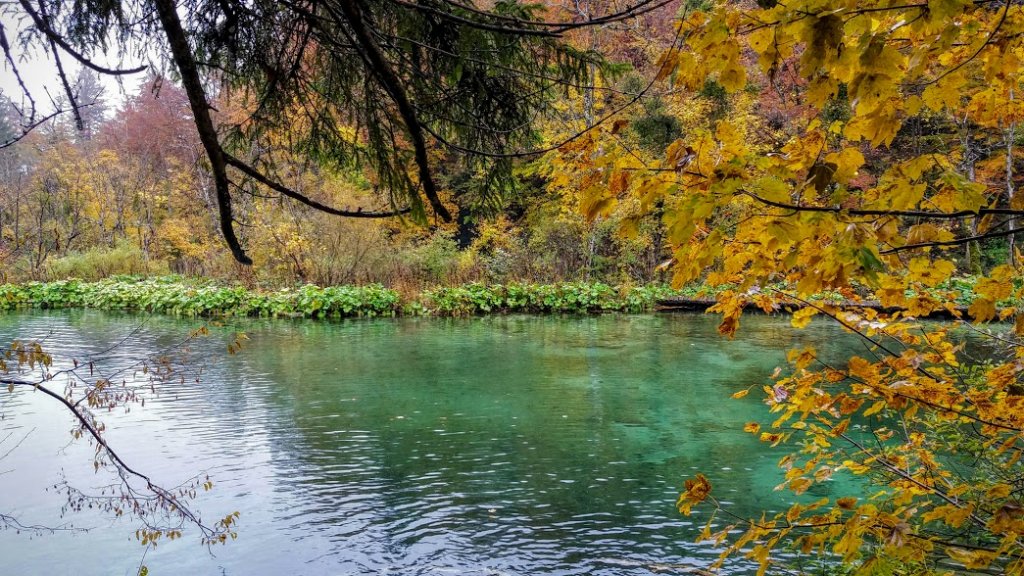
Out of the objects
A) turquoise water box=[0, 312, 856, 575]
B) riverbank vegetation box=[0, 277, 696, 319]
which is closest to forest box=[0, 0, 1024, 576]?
turquoise water box=[0, 312, 856, 575]

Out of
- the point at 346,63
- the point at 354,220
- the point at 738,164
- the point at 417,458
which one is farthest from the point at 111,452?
the point at 354,220

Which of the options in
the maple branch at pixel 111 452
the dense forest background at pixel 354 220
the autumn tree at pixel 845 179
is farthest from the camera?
the dense forest background at pixel 354 220

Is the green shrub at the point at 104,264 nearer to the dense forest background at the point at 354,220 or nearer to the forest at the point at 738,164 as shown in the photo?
the dense forest background at the point at 354,220

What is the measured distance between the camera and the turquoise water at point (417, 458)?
348 centimetres

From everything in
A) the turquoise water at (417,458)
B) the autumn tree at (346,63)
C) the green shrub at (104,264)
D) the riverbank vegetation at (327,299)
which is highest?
the autumn tree at (346,63)

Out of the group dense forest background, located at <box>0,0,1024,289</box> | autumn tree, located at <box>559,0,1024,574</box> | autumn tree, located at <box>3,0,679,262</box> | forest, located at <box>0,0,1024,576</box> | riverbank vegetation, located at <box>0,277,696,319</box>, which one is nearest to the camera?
autumn tree, located at <box>559,0,1024,574</box>

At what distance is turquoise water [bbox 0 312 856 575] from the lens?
3.48 m

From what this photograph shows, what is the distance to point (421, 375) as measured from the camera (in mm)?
7922

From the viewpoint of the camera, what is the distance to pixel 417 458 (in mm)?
4930

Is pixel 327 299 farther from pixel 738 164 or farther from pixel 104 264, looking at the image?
pixel 738 164

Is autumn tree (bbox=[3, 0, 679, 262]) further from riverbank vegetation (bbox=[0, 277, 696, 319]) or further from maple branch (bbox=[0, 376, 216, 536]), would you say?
riverbank vegetation (bbox=[0, 277, 696, 319])

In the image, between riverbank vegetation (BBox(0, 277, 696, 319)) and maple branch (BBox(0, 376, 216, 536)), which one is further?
riverbank vegetation (BBox(0, 277, 696, 319))

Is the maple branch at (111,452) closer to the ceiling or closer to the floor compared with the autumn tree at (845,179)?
closer to the floor

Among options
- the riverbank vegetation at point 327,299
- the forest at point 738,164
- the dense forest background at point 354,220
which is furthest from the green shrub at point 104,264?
the forest at point 738,164
